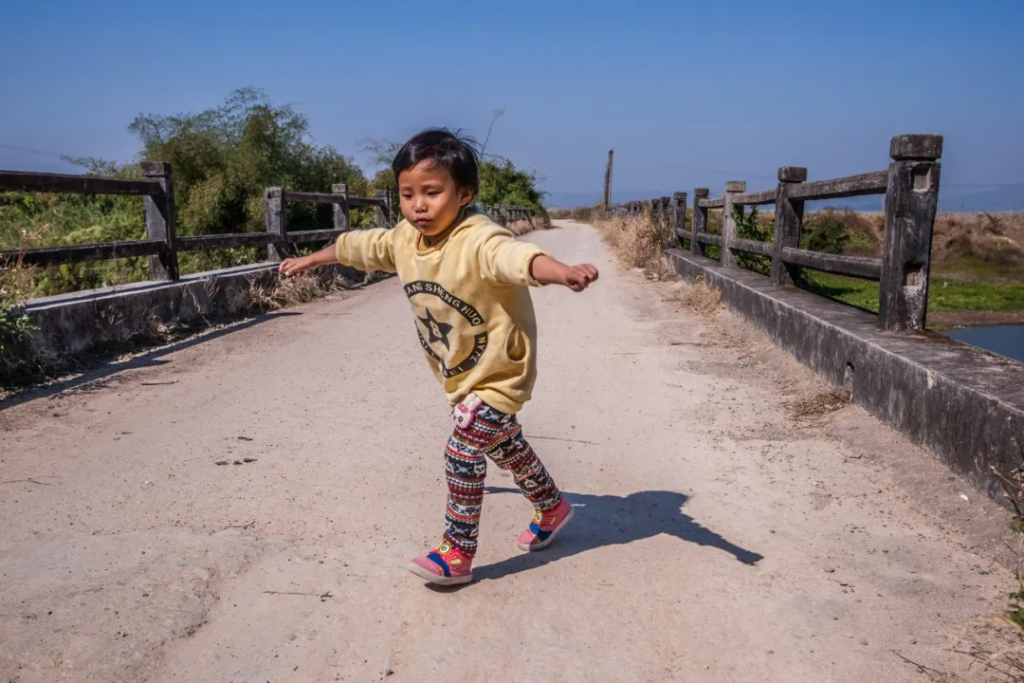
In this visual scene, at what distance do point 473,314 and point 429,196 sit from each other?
43 cm

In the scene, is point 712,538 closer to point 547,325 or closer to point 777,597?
point 777,597

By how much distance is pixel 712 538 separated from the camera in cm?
366

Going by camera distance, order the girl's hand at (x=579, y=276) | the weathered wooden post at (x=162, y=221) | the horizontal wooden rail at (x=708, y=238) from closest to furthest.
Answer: the girl's hand at (x=579, y=276) < the weathered wooden post at (x=162, y=221) < the horizontal wooden rail at (x=708, y=238)

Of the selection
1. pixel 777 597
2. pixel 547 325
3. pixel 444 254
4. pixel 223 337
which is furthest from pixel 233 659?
pixel 547 325

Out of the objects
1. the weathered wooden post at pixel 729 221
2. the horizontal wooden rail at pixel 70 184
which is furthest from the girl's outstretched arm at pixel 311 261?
the weathered wooden post at pixel 729 221

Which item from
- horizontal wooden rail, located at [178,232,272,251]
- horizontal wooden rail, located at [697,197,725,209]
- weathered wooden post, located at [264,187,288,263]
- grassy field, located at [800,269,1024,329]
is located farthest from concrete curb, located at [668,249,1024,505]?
weathered wooden post, located at [264,187,288,263]

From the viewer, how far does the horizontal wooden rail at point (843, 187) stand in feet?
19.5

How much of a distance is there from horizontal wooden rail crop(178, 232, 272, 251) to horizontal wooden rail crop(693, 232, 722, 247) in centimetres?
615

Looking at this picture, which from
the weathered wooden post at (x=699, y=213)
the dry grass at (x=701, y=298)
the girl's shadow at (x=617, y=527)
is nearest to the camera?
the girl's shadow at (x=617, y=527)

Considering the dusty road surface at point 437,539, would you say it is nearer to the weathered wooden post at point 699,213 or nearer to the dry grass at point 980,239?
the weathered wooden post at point 699,213

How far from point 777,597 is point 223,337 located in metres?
6.44

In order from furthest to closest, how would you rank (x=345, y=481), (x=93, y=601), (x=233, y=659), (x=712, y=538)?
(x=345, y=481), (x=712, y=538), (x=93, y=601), (x=233, y=659)

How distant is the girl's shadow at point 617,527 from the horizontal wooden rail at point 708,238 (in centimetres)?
881

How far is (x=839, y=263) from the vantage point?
266 inches
